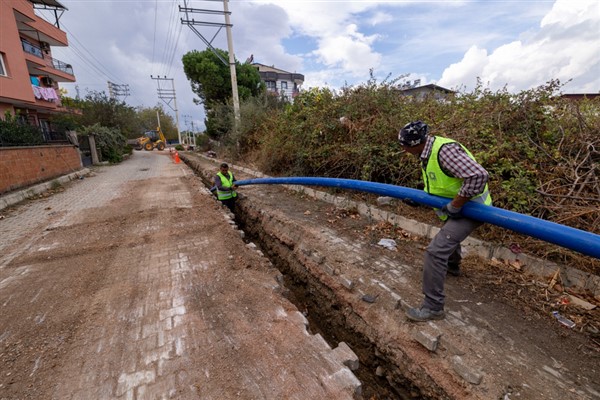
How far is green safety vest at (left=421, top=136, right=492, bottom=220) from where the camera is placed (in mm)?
2305

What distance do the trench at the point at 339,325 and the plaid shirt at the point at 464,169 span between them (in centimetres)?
167

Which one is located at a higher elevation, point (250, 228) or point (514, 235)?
point (514, 235)

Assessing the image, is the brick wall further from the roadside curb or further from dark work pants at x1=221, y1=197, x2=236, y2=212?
dark work pants at x1=221, y1=197, x2=236, y2=212

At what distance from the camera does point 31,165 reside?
9.54 metres

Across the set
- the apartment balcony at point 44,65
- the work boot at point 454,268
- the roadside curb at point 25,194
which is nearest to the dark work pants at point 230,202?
the work boot at point 454,268

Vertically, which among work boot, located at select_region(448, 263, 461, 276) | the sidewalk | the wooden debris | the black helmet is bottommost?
the sidewalk

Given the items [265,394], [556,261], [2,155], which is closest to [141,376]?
[265,394]

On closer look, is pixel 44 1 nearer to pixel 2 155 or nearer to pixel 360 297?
pixel 2 155

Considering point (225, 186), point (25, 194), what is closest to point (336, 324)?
point (225, 186)

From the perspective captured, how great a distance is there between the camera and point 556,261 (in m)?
2.93

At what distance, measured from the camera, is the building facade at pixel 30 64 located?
13.4m

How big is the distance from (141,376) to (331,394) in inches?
56.7

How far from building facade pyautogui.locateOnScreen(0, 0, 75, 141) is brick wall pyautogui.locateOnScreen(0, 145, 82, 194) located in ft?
3.93

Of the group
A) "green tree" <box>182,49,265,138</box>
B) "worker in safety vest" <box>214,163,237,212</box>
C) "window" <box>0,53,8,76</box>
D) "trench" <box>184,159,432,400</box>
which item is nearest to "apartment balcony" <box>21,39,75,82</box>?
"window" <box>0,53,8,76</box>
